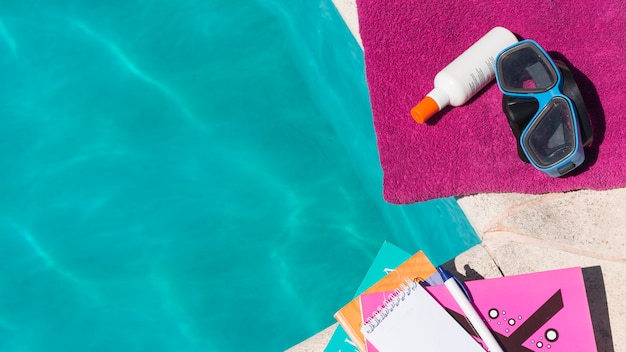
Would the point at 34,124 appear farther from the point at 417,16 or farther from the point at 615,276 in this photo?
the point at 615,276

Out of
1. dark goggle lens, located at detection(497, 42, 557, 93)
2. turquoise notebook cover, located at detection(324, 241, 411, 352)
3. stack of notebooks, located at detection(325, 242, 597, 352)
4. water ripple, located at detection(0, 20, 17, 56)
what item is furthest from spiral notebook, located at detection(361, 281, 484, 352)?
water ripple, located at detection(0, 20, 17, 56)

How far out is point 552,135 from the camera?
1645 mm

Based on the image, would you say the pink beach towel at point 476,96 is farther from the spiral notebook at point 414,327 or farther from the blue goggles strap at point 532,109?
the spiral notebook at point 414,327

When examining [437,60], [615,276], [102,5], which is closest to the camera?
[615,276]

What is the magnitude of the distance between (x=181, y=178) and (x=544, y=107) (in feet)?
4.58

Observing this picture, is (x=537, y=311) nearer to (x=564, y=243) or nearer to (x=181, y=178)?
(x=564, y=243)

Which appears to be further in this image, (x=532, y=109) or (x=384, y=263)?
(x=384, y=263)

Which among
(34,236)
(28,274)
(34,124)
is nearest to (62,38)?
(34,124)

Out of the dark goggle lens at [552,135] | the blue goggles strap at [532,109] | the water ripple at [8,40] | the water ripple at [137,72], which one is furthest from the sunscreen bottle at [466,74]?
the water ripple at [8,40]

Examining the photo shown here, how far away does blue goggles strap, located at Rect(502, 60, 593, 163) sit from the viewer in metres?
1.63

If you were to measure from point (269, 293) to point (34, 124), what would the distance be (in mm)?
1174

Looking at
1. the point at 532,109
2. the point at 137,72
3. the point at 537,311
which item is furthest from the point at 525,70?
the point at 137,72

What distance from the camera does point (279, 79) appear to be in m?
2.41

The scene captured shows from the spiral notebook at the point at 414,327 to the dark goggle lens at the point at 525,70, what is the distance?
0.63 meters
